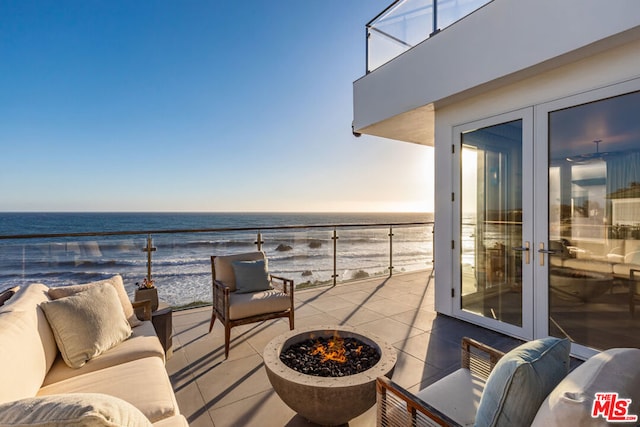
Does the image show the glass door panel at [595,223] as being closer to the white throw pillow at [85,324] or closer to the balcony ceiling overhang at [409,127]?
the balcony ceiling overhang at [409,127]

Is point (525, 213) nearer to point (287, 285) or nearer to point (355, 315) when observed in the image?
point (355, 315)

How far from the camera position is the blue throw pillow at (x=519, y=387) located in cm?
98

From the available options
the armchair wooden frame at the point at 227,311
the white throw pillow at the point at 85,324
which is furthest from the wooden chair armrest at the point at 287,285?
the white throw pillow at the point at 85,324

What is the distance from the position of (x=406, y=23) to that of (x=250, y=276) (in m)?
3.67

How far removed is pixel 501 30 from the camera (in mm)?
2883

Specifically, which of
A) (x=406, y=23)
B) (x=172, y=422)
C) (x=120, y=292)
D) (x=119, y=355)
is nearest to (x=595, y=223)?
(x=406, y=23)

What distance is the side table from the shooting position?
8.84ft

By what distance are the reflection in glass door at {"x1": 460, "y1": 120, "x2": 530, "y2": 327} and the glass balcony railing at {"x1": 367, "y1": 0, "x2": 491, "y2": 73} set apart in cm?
126

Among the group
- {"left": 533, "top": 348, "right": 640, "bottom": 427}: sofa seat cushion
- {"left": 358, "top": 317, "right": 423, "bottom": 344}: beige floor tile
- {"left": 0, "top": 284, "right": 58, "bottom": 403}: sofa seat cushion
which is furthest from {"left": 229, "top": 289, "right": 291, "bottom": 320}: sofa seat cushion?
{"left": 533, "top": 348, "right": 640, "bottom": 427}: sofa seat cushion

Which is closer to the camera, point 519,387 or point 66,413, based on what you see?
point 66,413

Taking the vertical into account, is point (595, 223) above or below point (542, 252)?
above

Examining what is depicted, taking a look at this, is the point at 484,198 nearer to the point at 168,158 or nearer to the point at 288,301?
the point at 288,301

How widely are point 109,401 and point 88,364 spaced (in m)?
1.42

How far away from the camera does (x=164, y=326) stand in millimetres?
2736
